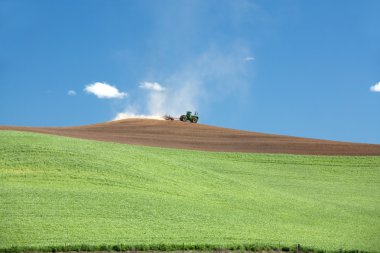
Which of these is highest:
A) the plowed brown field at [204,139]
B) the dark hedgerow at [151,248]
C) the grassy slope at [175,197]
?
the plowed brown field at [204,139]

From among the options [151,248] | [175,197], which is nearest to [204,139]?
[175,197]

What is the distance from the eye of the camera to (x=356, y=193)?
32500 mm

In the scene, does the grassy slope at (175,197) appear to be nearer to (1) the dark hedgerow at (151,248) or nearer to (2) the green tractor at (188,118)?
(1) the dark hedgerow at (151,248)

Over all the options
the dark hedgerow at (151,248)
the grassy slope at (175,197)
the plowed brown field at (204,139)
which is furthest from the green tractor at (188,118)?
the dark hedgerow at (151,248)

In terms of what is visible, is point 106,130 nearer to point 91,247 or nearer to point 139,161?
point 139,161

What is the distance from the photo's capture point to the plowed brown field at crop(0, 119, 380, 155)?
4338cm

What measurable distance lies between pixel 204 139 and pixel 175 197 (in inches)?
890

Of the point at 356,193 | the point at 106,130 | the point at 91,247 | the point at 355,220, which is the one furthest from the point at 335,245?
the point at 106,130

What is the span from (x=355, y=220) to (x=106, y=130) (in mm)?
29250

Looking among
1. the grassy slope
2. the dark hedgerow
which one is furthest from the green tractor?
the dark hedgerow

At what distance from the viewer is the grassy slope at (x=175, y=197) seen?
20.1m

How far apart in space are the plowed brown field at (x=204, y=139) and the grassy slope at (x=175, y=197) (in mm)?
3098

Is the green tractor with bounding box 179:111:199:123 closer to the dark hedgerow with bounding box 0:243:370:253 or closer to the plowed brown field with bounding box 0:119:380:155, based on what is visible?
the plowed brown field with bounding box 0:119:380:155

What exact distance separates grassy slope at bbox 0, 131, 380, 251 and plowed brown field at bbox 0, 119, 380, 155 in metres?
3.10
